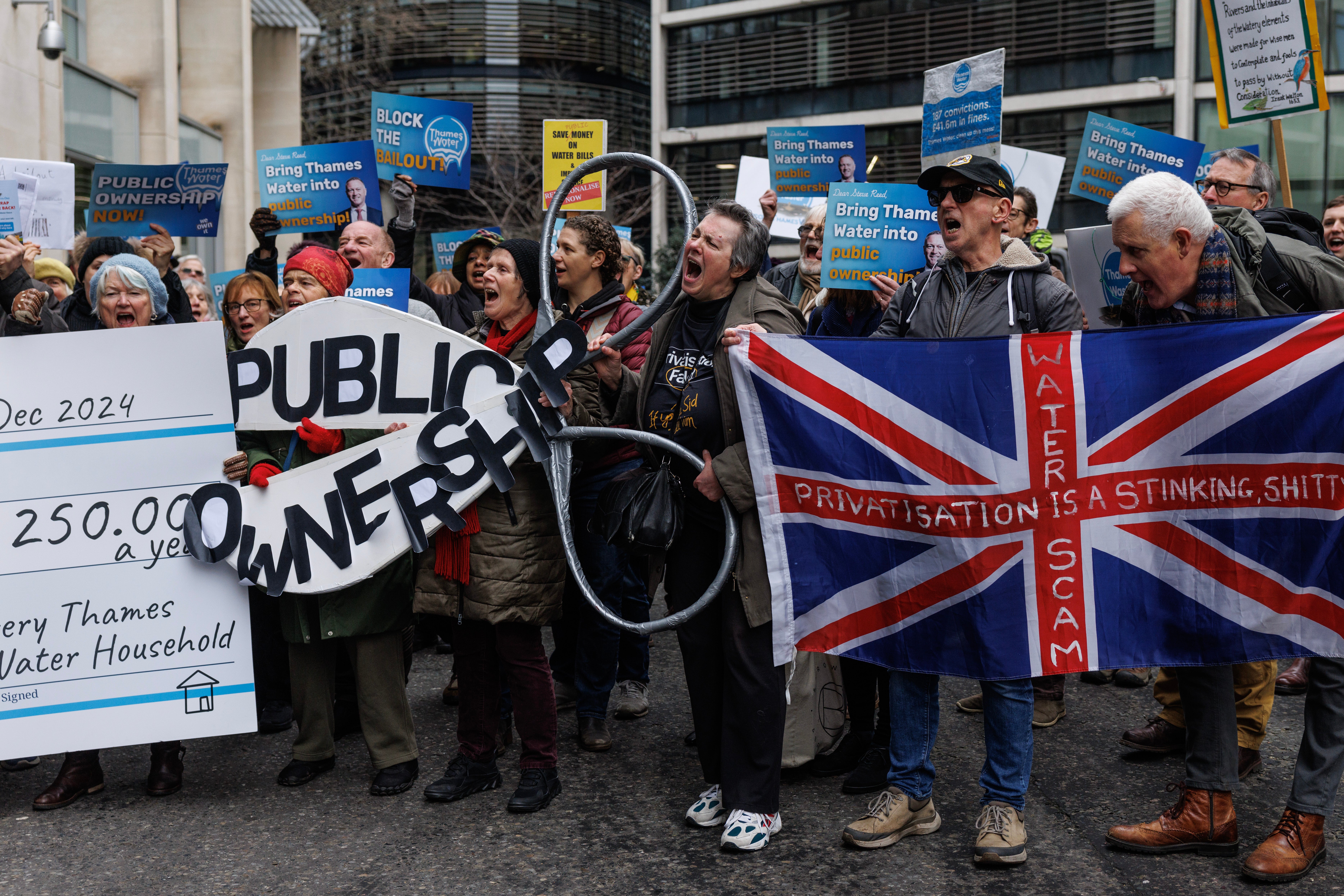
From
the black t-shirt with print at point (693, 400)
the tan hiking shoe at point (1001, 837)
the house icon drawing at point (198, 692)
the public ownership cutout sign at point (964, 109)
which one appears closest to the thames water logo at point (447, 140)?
the public ownership cutout sign at point (964, 109)

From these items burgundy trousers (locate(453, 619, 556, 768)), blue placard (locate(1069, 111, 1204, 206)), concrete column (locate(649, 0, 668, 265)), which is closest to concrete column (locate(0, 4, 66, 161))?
blue placard (locate(1069, 111, 1204, 206))

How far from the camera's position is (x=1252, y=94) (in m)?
6.59

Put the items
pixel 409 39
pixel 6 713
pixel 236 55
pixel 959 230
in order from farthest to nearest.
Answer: pixel 409 39
pixel 236 55
pixel 6 713
pixel 959 230

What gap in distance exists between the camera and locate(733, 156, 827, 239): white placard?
9.00m

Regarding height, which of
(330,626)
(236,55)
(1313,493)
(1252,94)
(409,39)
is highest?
(409,39)

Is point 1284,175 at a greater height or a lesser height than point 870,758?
greater

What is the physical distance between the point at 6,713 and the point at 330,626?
3.56 ft

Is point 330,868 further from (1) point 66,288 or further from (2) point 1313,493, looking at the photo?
(1) point 66,288

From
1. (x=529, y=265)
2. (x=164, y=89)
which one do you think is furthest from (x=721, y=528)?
(x=164, y=89)

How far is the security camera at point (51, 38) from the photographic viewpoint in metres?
11.7

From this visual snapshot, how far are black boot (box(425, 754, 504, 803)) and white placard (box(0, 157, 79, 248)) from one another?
3790 mm

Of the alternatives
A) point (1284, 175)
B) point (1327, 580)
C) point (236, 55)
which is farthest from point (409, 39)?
point (1327, 580)

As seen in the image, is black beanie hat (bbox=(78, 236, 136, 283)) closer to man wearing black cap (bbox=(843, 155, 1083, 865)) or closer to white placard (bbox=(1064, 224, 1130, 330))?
man wearing black cap (bbox=(843, 155, 1083, 865))

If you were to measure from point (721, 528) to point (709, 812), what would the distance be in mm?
911
